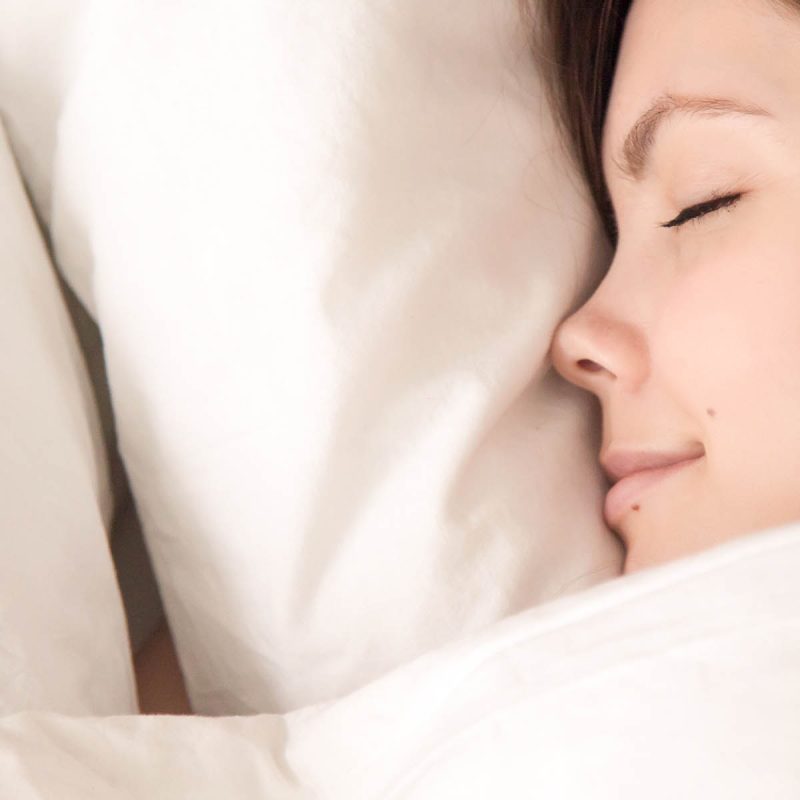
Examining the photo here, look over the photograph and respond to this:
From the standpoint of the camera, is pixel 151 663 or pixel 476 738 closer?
pixel 476 738

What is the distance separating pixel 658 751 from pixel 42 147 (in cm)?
61

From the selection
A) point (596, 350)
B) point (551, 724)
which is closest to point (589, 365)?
point (596, 350)

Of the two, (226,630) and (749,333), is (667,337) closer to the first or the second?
(749,333)

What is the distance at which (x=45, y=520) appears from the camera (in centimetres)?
60

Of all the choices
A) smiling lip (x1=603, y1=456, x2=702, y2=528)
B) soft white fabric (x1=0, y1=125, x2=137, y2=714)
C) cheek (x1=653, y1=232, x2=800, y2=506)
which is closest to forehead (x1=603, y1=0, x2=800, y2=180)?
cheek (x1=653, y1=232, x2=800, y2=506)

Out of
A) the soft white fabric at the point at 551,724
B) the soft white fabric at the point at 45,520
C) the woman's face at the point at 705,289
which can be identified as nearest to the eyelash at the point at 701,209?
the woman's face at the point at 705,289

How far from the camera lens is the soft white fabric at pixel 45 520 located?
0.57 meters

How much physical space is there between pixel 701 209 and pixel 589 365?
13cm

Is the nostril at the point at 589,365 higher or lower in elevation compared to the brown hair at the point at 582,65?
lower

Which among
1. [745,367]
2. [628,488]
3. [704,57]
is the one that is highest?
[704,57]

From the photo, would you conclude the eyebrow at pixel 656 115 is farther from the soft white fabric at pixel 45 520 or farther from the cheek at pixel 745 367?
the soft white fabric at pixel 45 520

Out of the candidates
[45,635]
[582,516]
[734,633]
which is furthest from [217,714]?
[734,633]

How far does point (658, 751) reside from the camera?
1.31ft

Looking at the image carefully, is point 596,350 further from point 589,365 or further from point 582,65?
point 582,65
